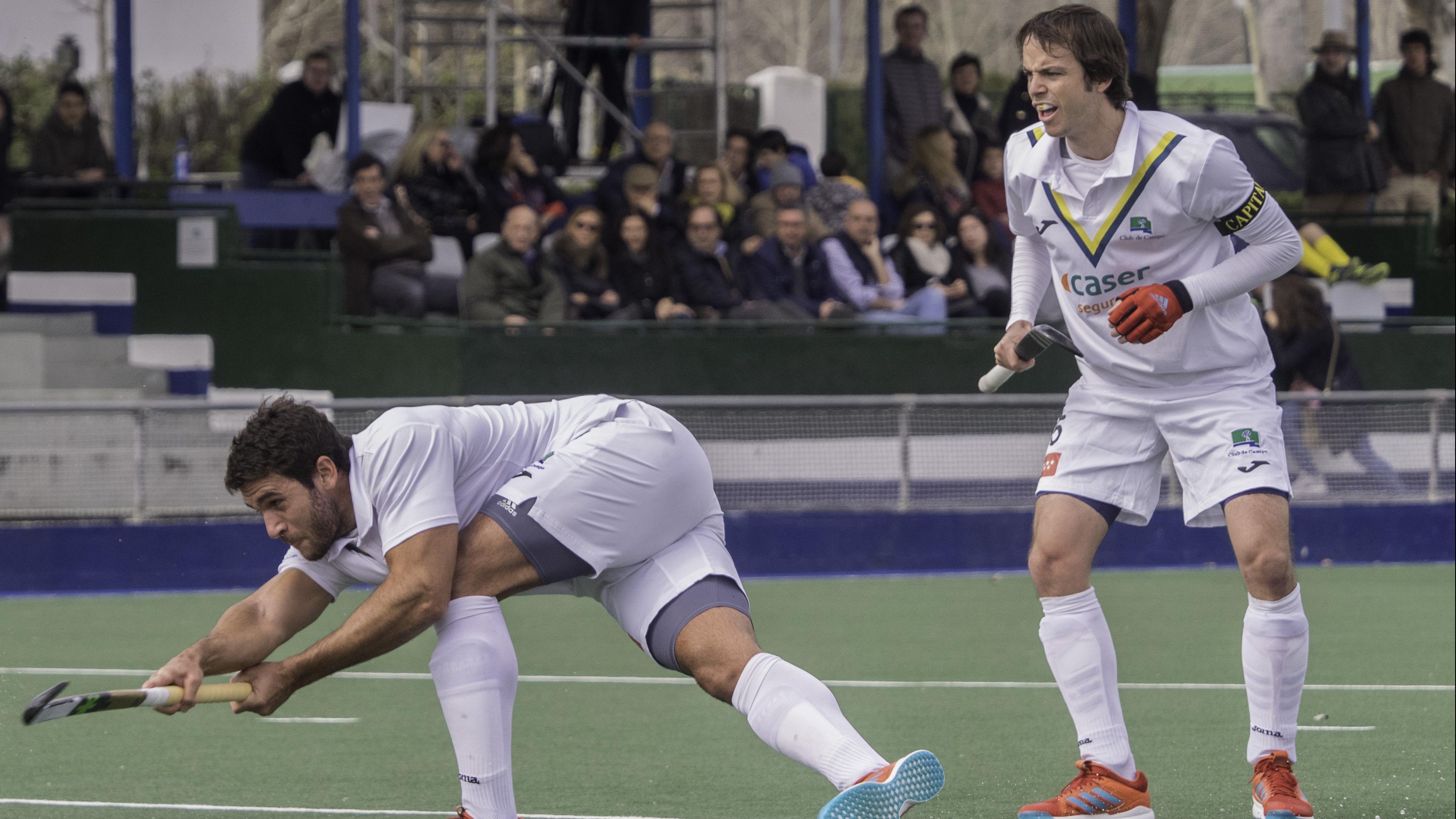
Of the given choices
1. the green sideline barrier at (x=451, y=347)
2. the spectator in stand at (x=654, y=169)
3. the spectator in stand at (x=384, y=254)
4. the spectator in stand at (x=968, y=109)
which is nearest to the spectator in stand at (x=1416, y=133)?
the spectator in stand at (x=968, y=109)

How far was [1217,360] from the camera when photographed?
5.19 m

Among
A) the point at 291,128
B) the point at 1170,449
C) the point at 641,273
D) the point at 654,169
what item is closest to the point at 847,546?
the point at 641,273

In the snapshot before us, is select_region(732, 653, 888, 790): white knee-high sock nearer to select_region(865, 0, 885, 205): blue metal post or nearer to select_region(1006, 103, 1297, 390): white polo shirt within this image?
select_region(1006, 103, 1297, 390): white polo shirt

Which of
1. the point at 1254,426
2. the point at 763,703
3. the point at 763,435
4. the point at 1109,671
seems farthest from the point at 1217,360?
the point at 763,435

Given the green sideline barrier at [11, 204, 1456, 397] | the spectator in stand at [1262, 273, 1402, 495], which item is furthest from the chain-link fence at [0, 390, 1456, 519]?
the green sideline barrier at [11, 204, 1456, 397]

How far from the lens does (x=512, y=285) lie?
12.4 meters

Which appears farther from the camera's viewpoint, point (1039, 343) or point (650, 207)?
point (650, 207)

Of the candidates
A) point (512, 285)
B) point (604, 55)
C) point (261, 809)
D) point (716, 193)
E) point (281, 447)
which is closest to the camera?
point (281, 447)

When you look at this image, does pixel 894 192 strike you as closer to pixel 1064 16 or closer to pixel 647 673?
pixel 647 673

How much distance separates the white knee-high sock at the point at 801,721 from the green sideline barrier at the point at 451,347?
25.0 ft

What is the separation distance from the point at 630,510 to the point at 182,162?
23541 millimetres

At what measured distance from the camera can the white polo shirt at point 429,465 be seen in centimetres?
448

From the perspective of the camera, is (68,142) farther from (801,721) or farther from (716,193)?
(801,721)

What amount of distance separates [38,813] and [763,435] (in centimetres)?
603
